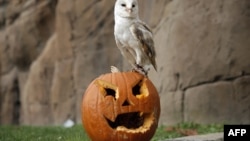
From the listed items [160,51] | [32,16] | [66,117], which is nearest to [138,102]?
[160,51]

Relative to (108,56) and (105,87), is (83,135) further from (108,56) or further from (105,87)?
(108,56)

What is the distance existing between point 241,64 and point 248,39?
40 cm

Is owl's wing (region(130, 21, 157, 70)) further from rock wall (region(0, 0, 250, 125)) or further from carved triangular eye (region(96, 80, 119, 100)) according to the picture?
rock wall (region(0, 0, 250, 125))

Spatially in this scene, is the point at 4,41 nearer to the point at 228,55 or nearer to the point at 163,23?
the point at 163,23

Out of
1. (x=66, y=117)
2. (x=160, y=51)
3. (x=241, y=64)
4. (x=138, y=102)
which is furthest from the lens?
(x=66, y=117)

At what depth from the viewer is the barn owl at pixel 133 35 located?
5098 mm

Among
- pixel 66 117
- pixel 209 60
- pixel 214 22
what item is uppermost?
pixel 214 22

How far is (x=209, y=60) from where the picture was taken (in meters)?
8.52

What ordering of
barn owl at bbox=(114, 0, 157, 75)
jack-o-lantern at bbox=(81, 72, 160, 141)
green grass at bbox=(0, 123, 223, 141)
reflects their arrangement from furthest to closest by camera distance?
green grass at bbox=(0, 123, 223, 141), barn owl at bbox=(114, 0, 157, 75), jack-o-lantern at bbox=(81, 72, 160, 141)

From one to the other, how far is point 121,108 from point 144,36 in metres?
0.79

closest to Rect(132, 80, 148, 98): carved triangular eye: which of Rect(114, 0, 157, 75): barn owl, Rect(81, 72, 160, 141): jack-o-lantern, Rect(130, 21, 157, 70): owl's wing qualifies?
Rect(81, 72, 160, 141): jack-o-lantern

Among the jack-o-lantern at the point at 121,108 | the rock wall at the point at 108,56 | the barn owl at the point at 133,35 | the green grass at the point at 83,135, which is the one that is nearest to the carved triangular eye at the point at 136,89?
the jack-o-lantern at the point at 121,108

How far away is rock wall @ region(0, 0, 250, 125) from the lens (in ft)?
27.5

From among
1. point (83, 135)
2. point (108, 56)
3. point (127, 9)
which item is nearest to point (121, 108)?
point (127, 9)
